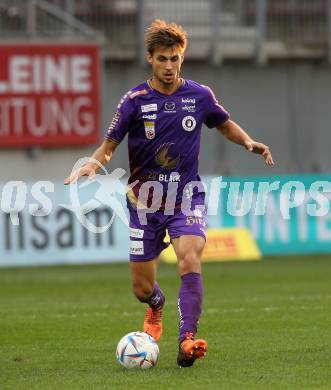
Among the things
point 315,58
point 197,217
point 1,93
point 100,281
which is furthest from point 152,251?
point 315,58

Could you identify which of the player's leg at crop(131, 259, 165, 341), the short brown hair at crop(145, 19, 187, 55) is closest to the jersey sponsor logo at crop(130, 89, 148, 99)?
the short brown hair at crop(145, 19, 187, 55)

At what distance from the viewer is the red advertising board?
82.1 ft

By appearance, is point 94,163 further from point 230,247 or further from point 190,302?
point 230,247

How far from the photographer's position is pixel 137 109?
935 centimetres

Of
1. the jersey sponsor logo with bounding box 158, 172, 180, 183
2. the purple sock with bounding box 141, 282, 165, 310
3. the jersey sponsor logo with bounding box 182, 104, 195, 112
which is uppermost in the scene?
the jersey sponsor logo with bounding box 182, 104, 195, 112

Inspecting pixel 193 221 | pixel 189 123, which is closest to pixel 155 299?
pixel 193 221

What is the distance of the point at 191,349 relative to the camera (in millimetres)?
8625

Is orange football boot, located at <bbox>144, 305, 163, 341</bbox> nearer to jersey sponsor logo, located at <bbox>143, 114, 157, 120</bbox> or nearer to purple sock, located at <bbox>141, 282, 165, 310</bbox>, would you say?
purple sock, located at <bbox>141, 282, 165, 310</bbox>

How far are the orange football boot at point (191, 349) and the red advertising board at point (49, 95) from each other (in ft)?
54.7

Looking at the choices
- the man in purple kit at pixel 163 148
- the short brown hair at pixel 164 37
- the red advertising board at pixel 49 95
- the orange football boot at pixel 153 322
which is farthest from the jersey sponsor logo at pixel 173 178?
the red advertising board at pixel 49 95

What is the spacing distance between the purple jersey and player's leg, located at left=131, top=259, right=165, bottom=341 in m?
0.61

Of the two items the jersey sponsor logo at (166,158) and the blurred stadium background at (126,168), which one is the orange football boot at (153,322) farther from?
the jersey sponsor logo at (166,158)

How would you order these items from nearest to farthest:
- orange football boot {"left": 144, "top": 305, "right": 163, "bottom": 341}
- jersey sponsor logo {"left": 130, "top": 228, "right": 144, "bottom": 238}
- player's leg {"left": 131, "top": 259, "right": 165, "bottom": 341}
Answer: jersey sponsor logo {"left": 130, "top": 228, "right": 144, "bottom": 238}, player's leg {"left": 131, "top": 259, "right": 165, "bottom": 341}, orange football boot {"left": 144, "top": 305, "right": 163, "bottom": 341}

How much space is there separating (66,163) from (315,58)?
6.34 metres
